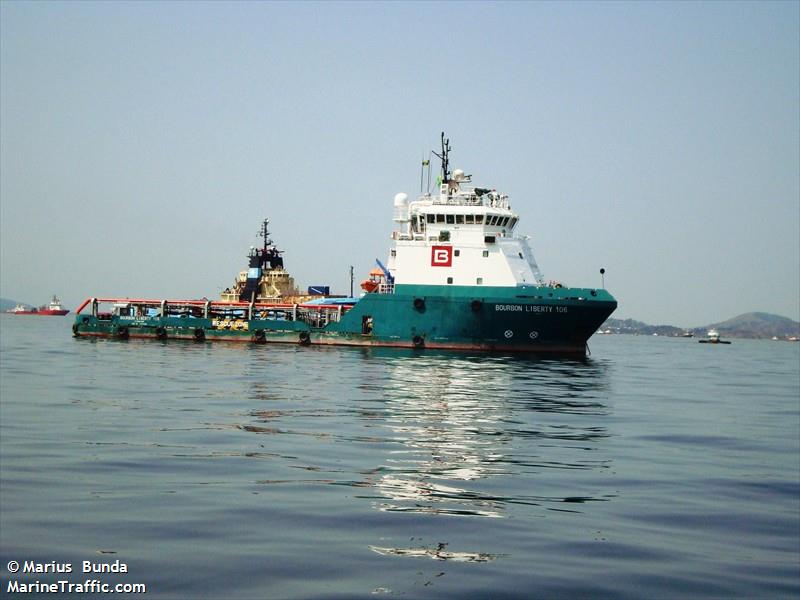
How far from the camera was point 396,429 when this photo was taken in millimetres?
14562

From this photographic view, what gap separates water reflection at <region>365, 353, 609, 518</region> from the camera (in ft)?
30.8

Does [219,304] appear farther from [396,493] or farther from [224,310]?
[396,493]

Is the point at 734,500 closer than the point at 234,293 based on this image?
Yes

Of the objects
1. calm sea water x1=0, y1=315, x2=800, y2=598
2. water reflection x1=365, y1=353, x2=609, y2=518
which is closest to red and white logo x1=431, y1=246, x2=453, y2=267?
water reflection x1=365, y1=353, x2=609, y2=518

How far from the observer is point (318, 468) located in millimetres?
10711

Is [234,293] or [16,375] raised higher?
[234,293]

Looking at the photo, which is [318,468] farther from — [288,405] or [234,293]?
[234,293]

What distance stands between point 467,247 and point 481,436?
85.3ft

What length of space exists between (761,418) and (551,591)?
1512 centimetres

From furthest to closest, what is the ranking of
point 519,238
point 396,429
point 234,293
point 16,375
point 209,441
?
point 234,293 → point 519,238 → point 16,375 → point 396,429 → point 209,441

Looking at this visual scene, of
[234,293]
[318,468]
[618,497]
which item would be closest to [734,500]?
[618,497]

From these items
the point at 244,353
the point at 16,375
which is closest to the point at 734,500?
the point at 16,375

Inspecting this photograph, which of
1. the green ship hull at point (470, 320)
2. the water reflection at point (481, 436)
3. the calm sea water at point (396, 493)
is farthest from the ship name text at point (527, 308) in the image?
the calm sea water at point (396, 493)

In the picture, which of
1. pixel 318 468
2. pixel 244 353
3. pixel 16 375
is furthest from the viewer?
pixel 244 353
